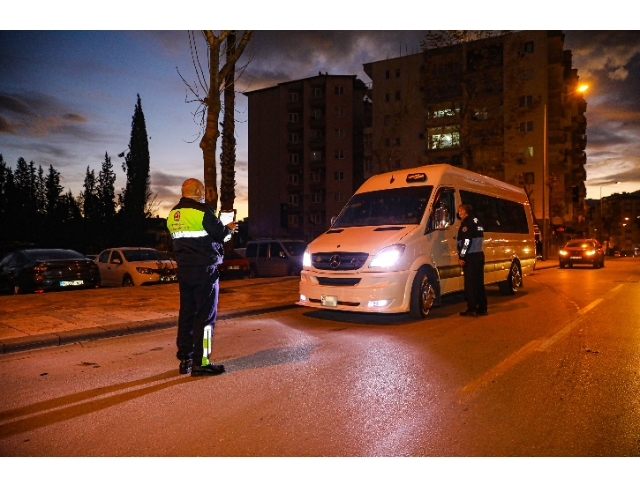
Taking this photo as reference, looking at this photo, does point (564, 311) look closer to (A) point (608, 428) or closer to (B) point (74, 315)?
(A) point (608, 428)

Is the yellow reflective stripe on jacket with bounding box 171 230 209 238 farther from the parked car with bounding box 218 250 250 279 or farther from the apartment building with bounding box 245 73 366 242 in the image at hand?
the apartment building with bounding box 245 73 366 242

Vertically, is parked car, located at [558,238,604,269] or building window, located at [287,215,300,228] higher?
building window, located at [287,215,300,228]

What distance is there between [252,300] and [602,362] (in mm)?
6992

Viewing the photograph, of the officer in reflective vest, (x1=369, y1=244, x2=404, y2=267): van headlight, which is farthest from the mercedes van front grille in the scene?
the officer in reflective vest

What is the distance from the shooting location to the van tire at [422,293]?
8.02 meters

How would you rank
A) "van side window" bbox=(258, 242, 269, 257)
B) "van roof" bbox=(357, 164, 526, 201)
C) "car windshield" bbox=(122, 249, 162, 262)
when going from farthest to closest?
"van side window" bbox=(258, 242, 269, 257) < "car windshield" bbox=(122, 249, 162, 262) < "van roof" bbox=(357, 164, 526, 201)

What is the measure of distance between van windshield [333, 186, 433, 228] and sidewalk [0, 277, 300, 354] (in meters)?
2.45

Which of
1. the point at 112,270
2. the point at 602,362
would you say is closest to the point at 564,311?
the point at 602,362

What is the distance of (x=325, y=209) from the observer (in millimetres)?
58625

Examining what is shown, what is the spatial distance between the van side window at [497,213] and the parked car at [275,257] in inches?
390

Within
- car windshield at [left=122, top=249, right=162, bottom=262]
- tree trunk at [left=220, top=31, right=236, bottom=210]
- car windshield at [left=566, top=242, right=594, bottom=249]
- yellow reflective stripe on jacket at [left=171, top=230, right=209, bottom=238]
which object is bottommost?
car windshield at [left=122, top=249, right=162, bottom=262]

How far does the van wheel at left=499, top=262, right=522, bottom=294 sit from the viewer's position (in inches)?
468

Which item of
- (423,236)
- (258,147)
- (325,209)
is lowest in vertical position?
(423,236)

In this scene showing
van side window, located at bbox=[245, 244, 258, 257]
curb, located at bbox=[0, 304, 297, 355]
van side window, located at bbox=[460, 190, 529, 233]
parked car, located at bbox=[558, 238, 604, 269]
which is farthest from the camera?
parked car, located at bbox=[558, 238, 604, 269]
